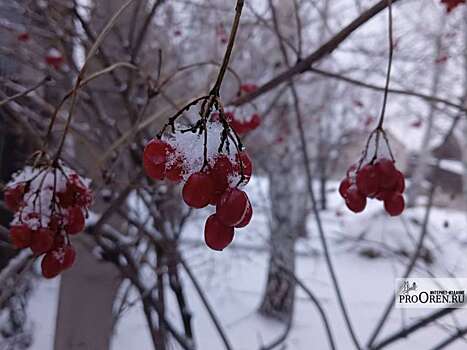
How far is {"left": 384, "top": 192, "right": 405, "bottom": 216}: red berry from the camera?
75 centimetres

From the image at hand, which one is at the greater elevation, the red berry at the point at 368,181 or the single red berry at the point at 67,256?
the red berry at the point at 368,181

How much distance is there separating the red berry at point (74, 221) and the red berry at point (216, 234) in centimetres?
29

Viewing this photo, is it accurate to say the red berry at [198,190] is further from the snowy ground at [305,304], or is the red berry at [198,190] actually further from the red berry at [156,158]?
the snowy ground at [305,304]

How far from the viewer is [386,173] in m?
0.72

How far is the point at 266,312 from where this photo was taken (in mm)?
2732

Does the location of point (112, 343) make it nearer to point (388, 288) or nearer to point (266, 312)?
point (266, 312)

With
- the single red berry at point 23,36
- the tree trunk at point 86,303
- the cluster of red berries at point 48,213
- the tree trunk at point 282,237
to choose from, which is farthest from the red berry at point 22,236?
the tree trunk at point 282,237

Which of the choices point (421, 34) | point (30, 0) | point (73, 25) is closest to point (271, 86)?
point (30, 0)

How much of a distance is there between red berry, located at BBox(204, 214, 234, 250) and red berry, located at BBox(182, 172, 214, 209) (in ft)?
0.09

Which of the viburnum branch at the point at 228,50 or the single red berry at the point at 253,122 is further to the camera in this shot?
the single red berry at the point at 253,122

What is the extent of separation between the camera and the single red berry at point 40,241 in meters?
0.64

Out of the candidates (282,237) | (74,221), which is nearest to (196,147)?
(74,221)

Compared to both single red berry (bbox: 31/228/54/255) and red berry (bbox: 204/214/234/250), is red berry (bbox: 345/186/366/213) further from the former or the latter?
single red berry (bbox: 31/228/54/255)

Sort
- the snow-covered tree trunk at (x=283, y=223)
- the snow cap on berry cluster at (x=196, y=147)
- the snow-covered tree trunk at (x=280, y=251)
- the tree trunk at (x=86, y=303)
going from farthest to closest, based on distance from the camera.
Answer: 1. the snow-covered tree trunk at (x=283, y=223)
2. the snow-covered tree trunk at (x=280, y=251)
3. the tree trunk at (x=86, y=303)
4. the snow cap on berry cluster at (x=196, y=147)
